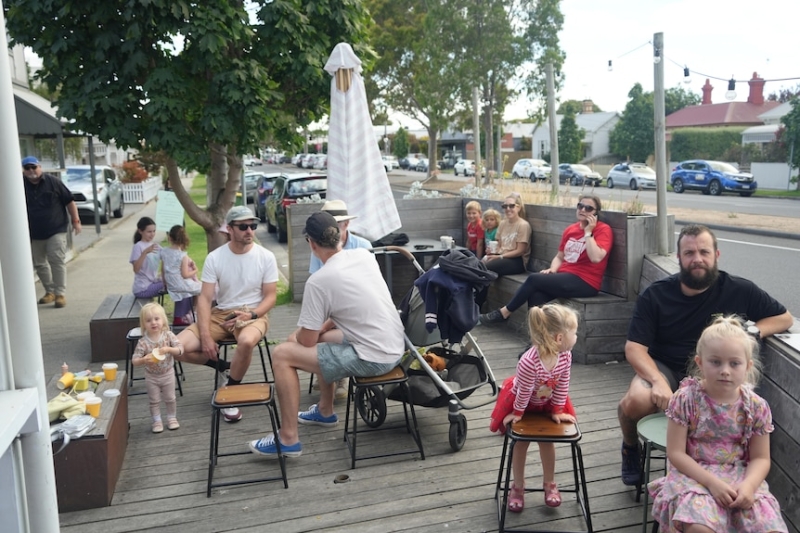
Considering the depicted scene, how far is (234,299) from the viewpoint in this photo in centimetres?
511

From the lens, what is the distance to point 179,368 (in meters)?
5.92

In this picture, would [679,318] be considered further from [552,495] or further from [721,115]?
[721,115]

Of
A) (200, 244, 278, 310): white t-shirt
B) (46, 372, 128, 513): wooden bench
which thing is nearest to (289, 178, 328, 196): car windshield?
(200, 244, 278, 310): white t-shirt

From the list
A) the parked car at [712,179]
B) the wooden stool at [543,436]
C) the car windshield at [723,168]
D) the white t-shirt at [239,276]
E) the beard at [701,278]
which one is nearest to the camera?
the wooden stool at [543,436]

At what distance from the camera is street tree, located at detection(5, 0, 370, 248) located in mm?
6066

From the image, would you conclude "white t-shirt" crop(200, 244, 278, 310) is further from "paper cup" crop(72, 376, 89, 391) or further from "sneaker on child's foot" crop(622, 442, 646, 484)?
"sneaker on child's foot" crop(622, 442, 646, 484)

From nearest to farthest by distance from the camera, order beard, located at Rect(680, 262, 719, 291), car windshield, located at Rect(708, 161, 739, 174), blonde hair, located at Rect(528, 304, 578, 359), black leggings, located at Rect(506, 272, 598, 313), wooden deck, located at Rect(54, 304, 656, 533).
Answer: blonde hair, located at Rect(528, 304, 578, 359), wooden deck, located at Rect(54, 304, 656, 533), beard, located at Rect(680, 262, 719, 291), black leggings, located at Rect(506, 272, 598, 313), car windshield, located at Rect(708, 161, 739, 174)

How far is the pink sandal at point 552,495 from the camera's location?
3.49 m

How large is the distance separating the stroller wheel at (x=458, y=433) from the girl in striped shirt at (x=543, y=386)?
693 mm

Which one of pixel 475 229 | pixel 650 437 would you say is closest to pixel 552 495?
pixel 650 437

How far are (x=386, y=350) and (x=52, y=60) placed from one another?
14.7 feet

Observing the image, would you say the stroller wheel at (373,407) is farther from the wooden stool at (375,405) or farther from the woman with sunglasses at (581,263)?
the woman with sunglasses at (581,263)

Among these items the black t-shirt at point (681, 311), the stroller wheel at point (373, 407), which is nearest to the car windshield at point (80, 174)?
the stroller wheel at point (373, 407)

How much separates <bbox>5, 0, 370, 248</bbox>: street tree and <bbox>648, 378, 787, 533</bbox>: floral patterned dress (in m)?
4.76
